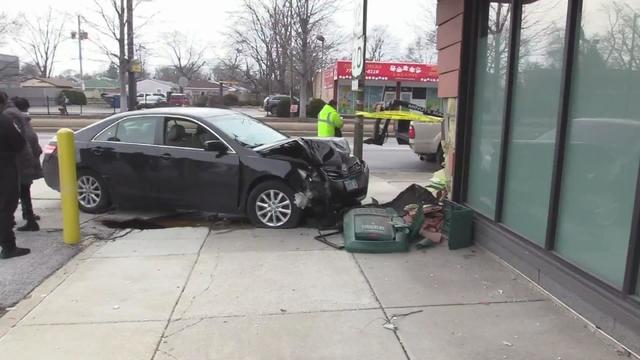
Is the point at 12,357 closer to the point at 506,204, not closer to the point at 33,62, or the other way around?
the point at 506,204

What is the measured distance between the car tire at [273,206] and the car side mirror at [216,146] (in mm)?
620

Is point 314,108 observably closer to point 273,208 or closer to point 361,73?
point 361,73

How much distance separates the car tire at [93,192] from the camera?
7566 mm

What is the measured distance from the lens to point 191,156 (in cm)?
705

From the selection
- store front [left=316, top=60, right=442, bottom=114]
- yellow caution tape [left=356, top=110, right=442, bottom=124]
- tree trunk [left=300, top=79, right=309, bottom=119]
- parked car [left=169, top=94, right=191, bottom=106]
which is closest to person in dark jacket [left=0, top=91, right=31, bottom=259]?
yellow caution tape [left=356, top=110, right=442, bottom=124]

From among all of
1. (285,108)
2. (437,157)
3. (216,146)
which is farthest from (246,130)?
(285,108)

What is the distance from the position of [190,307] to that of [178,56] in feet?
284

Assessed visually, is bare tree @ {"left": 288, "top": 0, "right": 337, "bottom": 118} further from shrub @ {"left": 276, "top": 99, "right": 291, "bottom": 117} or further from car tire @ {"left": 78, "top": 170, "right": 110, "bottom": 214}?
car tire @ {"left": 78, "top": 170, "right": 110, "bottom": 214}

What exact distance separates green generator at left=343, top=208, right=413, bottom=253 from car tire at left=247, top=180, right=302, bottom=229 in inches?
35.6

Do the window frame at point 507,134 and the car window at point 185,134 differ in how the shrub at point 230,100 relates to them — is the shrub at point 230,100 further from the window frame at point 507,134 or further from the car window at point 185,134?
→ the window frame at point 507,134

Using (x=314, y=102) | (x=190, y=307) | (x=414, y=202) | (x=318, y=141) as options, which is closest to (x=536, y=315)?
(x=190, y=307)

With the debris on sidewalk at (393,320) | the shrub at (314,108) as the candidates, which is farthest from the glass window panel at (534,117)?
the shrub at (314,108)

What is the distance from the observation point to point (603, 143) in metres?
3.94

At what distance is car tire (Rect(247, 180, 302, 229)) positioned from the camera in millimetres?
6777
